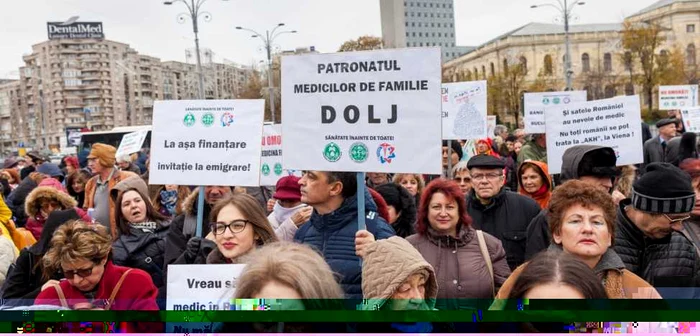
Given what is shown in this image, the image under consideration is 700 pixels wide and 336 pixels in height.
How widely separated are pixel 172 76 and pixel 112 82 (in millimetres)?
11618

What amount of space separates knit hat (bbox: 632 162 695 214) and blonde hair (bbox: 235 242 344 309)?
178cm

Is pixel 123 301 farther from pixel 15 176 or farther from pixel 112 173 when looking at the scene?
pixel 15 176

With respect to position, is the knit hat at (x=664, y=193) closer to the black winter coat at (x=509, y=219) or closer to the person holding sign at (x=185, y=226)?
the black winter coat at (x=509, y=219)

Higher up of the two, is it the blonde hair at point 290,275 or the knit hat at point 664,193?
the knit hat at point 664,193

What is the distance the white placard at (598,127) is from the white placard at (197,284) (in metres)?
3.79

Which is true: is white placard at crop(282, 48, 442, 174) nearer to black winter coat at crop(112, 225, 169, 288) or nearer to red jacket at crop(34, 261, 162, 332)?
red jacket at crop(34, 261, 162, 332)

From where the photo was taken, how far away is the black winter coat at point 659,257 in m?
3.00

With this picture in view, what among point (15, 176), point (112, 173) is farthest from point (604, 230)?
point (15, 176)

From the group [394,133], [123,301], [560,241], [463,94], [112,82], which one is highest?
[112,82]

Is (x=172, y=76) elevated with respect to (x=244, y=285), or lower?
elevated

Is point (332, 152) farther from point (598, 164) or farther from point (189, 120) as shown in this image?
point (598, 164)

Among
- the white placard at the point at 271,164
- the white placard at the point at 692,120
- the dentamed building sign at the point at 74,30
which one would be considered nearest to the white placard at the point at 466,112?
the white placard at the point at 271,164

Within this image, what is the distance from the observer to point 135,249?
14.6 feet

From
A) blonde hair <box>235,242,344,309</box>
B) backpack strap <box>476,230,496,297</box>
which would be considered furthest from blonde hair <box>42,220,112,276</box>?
backpack strap <box>476,230,496,297</box>
